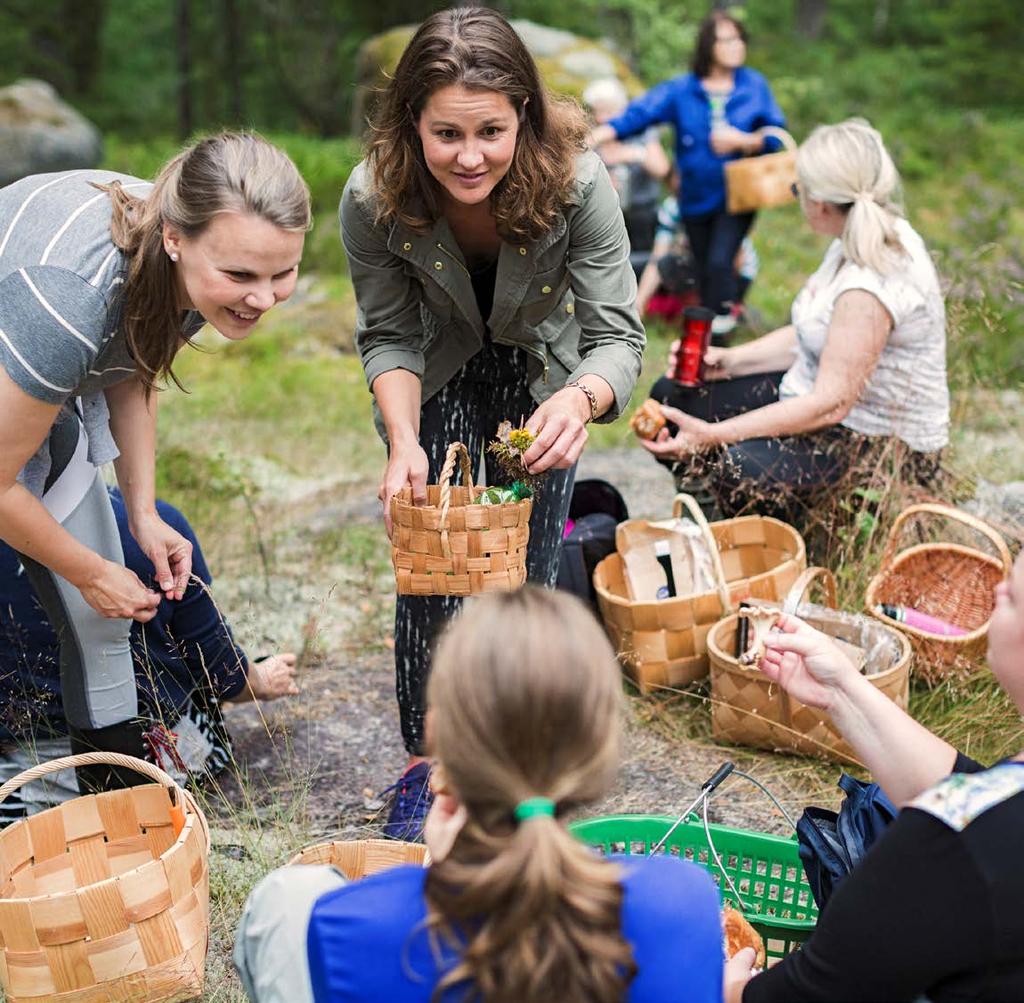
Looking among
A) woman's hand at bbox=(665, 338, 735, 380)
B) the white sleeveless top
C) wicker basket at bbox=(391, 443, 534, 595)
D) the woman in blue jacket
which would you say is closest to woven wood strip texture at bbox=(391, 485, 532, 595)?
wicker basket at bbox=(391, 443, 534, 595)

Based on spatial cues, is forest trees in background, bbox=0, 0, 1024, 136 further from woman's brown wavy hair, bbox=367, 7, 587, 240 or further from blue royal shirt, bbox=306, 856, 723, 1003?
blue royal shirt, bbox=306, 856, 723, 1003

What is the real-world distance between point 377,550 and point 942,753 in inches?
118

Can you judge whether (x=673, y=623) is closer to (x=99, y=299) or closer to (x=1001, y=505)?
(x=1001, y=505)

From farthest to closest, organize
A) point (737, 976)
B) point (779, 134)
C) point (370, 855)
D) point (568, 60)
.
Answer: point (568, 60)
point (779, 134)
point (370, 855)
point (737, 976)

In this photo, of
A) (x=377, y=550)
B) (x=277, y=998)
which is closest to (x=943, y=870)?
(x=277, y=998)

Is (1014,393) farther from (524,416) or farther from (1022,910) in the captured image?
(1022,910)


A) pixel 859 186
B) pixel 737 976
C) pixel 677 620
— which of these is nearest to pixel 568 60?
pixel 859 186

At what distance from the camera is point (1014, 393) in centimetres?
610

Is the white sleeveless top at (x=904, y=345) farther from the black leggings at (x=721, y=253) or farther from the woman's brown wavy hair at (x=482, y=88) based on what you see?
the black leggings at (x=721, y=253)

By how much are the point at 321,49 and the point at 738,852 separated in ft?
55.5

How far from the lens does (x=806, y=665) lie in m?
2.04

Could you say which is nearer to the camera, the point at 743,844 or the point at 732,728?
the point at 743,844

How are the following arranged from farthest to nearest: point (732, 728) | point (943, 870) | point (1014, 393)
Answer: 1. point (1014, 393)
2. point (732, 728)
3. point (943, 870)

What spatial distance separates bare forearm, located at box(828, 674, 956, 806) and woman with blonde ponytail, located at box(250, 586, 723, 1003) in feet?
1.88
